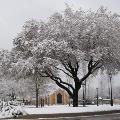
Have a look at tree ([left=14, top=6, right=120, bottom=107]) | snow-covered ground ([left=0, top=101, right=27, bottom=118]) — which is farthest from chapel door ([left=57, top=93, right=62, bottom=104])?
snow-covered ground ([left=0, top=101, right=27, bottom=118])

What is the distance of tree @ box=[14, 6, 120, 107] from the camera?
39031 millimetres

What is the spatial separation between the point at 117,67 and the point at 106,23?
6376 mm

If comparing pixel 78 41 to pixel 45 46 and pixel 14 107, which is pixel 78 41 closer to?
pixel 45 46

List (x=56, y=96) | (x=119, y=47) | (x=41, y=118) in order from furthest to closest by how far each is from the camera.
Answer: (x=56, y=96)
(x=119, y=47)
(x=41, y=118)

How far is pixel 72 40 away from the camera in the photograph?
3997cm

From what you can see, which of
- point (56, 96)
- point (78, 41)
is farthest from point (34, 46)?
point (56, 96)

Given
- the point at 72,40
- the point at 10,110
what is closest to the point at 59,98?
the point at 72,40

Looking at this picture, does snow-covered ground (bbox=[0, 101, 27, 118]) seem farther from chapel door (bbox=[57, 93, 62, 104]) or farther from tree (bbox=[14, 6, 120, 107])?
chapel door (bbox=[57, 93, 62, 104])

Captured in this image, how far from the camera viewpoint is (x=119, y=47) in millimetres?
41656

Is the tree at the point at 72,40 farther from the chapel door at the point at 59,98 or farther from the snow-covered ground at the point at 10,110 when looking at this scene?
the chapel door at the point at 59,98

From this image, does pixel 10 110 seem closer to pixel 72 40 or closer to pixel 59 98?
pixel 72 40

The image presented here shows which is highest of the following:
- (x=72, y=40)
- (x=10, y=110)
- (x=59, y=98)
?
(x=72, y=40)

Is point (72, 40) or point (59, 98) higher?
point (72, 40)

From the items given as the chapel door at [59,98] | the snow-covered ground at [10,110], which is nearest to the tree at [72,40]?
the snow-covered ground at [10,110]
